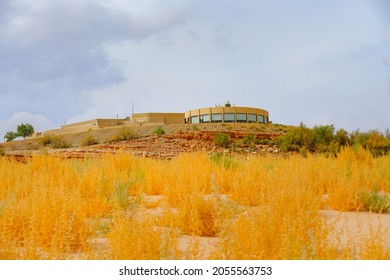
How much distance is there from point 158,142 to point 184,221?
76.8ft

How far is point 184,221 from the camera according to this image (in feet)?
14.8

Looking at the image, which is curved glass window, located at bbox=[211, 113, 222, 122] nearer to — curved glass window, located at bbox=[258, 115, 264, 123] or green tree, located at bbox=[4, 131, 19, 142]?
curved glass window, located at bbox=[258, 115, 264, 123]

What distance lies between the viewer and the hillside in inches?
831

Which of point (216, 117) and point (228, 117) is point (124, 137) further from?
point (228, 117)

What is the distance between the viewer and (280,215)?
159 inches

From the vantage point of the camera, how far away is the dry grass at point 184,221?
3.13 metres

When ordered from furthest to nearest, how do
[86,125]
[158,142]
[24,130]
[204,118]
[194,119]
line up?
1. [24,130]
2. [86,125]
3. [194,119]
4. [204,118]
5. [158,142]

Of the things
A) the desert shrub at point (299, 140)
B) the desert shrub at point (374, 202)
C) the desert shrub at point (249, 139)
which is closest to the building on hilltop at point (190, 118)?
the desert shrub at point (249, 139)

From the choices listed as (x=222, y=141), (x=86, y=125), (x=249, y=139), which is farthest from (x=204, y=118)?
(x=222, y=141)

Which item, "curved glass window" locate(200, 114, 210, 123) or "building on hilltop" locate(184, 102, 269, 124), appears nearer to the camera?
"building on hilltop" locate(184, 102, 269, 124)

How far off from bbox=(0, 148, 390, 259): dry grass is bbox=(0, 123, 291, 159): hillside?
33.5 ft

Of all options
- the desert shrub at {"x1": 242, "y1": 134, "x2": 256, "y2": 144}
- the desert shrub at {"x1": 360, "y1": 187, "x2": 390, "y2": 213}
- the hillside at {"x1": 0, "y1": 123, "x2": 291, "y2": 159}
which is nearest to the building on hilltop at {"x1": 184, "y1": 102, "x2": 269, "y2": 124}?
the hillside at {"x1": 0, "y1": 123, "x2": 291, "y2": 159}
